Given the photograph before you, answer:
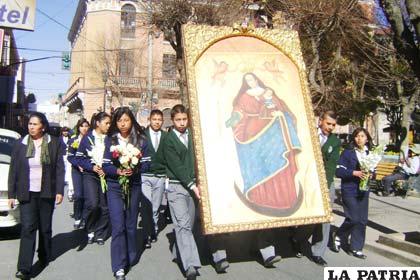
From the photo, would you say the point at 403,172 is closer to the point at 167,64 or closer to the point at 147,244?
the point at 147,244

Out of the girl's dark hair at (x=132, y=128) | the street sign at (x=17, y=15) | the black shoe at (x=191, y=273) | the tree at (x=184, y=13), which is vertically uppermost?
the street sign at (x=17, y=15)

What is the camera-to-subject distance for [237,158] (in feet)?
19.8

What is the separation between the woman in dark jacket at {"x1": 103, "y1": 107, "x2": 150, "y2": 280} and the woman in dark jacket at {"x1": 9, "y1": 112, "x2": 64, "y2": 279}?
74 cm

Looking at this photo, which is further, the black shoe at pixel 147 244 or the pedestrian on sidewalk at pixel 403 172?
the pedestrian on sidewalk at pixel 403 172

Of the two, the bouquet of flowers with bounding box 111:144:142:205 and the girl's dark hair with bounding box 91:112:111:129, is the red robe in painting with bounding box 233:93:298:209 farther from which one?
the girl's dark hair with bounding box 91:112:111:129

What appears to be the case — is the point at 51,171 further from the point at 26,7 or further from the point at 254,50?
the point at 26,7

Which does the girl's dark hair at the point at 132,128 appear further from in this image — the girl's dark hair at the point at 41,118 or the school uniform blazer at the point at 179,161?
the girl's dark hair at the point at 41,118

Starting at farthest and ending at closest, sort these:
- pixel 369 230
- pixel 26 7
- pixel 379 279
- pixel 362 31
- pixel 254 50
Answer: pixel 26 7, pixel 362 31, pixel 369 230, pixel 254 50, pixel 379 279

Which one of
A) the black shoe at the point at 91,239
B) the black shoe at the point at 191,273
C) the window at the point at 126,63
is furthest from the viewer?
the window at the point at 126,63

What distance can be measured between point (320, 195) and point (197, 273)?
178 cm

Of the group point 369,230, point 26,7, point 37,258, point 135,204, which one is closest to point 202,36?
point 135,204

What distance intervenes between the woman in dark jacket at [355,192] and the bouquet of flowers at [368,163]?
7cm

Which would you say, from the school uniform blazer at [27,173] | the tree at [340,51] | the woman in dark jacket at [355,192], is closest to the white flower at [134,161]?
the school uniform blazer at [27,173]

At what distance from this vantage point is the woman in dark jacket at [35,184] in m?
5.81
